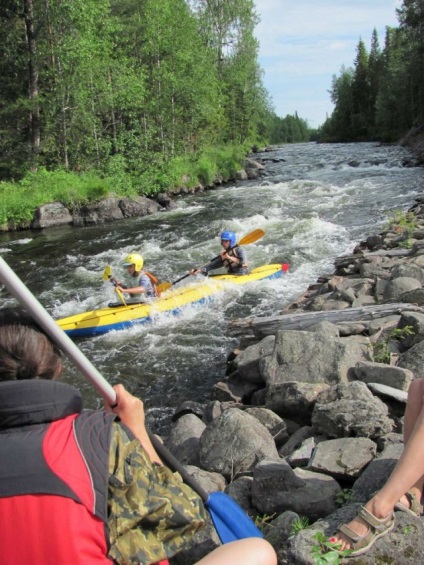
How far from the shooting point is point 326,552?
2.17 meters

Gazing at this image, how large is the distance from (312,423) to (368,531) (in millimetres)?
1384

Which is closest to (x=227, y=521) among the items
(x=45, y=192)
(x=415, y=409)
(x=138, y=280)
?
(x=415, y=409)

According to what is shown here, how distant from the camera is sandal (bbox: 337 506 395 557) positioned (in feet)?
7.07

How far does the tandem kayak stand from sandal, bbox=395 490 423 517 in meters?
5.67

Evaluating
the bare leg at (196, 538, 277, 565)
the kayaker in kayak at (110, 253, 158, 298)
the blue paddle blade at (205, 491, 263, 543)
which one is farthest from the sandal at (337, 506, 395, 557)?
the kayaker in kayak at (110, 253, 158, 298)

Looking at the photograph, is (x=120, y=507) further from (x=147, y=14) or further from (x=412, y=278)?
(x=147, y=14)

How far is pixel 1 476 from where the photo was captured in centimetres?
129

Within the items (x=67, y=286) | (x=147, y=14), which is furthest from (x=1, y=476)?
(x=147, y=14)

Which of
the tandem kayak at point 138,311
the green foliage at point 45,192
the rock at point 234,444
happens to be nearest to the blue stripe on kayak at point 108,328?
the tandem kayak at point 138,311

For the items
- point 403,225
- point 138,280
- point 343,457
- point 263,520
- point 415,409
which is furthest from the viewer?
point 403,225

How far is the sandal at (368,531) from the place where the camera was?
2.16m

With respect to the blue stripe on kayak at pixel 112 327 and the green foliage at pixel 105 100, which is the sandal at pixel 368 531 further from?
the green foliage at pixel 105 100

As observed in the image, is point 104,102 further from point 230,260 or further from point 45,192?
point 230,260

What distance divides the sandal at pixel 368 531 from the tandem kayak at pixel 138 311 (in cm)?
570
